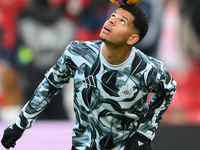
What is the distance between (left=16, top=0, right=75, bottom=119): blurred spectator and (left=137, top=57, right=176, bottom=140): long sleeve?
3.52 m

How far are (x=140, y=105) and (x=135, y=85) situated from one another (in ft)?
0.61

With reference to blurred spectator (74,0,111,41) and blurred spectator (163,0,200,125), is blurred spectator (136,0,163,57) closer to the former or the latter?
blurred spectator (163,0,200,125)

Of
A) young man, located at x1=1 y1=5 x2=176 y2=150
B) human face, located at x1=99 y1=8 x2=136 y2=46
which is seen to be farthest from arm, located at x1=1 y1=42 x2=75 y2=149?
human face, located at x1=99 y1=8 x2=136 y2=46

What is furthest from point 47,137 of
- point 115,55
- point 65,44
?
point 115,55

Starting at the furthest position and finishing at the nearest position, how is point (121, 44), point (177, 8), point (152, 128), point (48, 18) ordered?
1. point (177, 8)
2. point (48, 18)
3. point (152, 128)
4. point (121, 44)

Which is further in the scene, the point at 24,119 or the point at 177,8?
the point at 177,8

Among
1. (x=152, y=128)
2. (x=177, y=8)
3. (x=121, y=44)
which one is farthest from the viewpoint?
(x=177, y=8)

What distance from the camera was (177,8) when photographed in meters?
9.23

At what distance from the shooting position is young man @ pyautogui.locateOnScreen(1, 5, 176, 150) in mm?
4918

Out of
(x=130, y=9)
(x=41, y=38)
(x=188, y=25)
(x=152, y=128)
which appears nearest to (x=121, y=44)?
(x=130, y=9)

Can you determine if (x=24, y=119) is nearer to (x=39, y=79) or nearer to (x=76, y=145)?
(x=76, y=145)

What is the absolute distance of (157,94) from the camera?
531 centimetres

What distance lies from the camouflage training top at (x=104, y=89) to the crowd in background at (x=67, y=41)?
3507 millimetres

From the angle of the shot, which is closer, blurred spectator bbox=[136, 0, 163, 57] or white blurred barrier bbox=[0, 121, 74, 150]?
white blurred barrier bbox=[0, 121, 74, 150]
